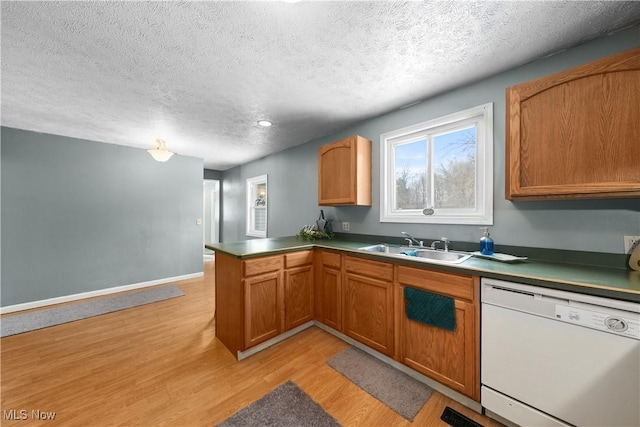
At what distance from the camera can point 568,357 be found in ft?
3.84

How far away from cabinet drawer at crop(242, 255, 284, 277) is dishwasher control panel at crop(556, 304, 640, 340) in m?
1.97

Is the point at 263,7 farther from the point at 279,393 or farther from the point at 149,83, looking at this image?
the point at 279,393

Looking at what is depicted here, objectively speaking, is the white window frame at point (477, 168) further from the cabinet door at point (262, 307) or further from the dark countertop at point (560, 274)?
the cabinet door at point (262, 307)

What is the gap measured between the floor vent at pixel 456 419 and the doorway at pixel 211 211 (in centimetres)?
599

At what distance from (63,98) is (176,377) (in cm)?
288

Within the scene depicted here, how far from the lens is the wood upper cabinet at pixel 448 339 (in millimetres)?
1473

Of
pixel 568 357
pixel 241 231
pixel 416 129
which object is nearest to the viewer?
pixel 568 357

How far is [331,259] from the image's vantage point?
238cm

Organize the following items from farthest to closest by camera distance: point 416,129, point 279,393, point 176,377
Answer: point 416,129, point 176,377, point 279,393

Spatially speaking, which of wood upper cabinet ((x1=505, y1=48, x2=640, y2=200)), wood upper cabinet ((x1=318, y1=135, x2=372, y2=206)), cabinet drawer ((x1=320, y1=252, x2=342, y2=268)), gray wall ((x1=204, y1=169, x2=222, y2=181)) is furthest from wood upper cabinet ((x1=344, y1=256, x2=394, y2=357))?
gray wall ((x1=204, y1=169, x2=222, y2=181))

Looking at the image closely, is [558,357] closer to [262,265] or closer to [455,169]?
[455,169]

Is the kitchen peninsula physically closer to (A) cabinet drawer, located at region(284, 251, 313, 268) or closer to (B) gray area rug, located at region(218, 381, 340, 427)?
(A) cabinet drawer, located at region(284, 251, 313, 268)

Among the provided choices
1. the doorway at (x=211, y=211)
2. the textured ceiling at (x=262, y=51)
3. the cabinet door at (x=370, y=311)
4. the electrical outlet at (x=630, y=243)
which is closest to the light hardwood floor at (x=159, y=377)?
the cabinet door at (x=370, y=311)

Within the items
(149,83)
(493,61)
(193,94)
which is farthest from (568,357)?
(149,83)
